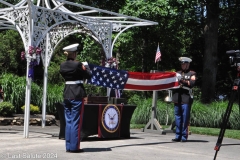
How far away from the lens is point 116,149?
9320 mm

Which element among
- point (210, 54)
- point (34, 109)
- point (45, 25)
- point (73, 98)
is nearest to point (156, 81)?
point (45, 25)

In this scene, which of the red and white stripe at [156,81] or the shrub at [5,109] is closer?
the red and white stripe at [156,81]

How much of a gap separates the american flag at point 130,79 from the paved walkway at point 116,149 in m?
1.31

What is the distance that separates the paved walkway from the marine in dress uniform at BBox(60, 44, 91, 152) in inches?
10.5

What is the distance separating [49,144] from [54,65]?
14630 mm

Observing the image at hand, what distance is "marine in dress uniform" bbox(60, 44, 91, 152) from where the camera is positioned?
843 centimetres

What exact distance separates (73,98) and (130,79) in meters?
3.50

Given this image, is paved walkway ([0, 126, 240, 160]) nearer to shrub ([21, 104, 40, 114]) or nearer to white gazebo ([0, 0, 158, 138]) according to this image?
white gazebo ([0, 0, 158, 138])

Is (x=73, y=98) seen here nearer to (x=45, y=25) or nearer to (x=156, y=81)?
(x=45, y=25)

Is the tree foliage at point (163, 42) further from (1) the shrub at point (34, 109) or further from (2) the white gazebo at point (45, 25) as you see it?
(2) the white gazebo at point (45, 25)

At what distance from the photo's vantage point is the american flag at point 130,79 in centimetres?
1089

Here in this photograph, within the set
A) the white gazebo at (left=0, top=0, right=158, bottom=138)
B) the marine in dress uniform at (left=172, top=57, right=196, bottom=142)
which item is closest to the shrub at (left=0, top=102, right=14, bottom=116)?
the white gazebo at (left=0, top=0, right=158, bottom=138)

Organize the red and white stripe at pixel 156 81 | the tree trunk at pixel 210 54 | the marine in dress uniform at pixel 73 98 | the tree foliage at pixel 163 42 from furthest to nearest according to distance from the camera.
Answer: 1. the tree trunk at pixel 210 54
2. the tree foliage at pixel 163 42
3. the red and white stripe at pixel 156 81
4. the marine in dress uniform at pixel 73 98

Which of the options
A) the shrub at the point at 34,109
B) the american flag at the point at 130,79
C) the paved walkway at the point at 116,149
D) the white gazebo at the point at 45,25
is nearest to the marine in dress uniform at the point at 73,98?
the paved walkway at the point at 116,149
